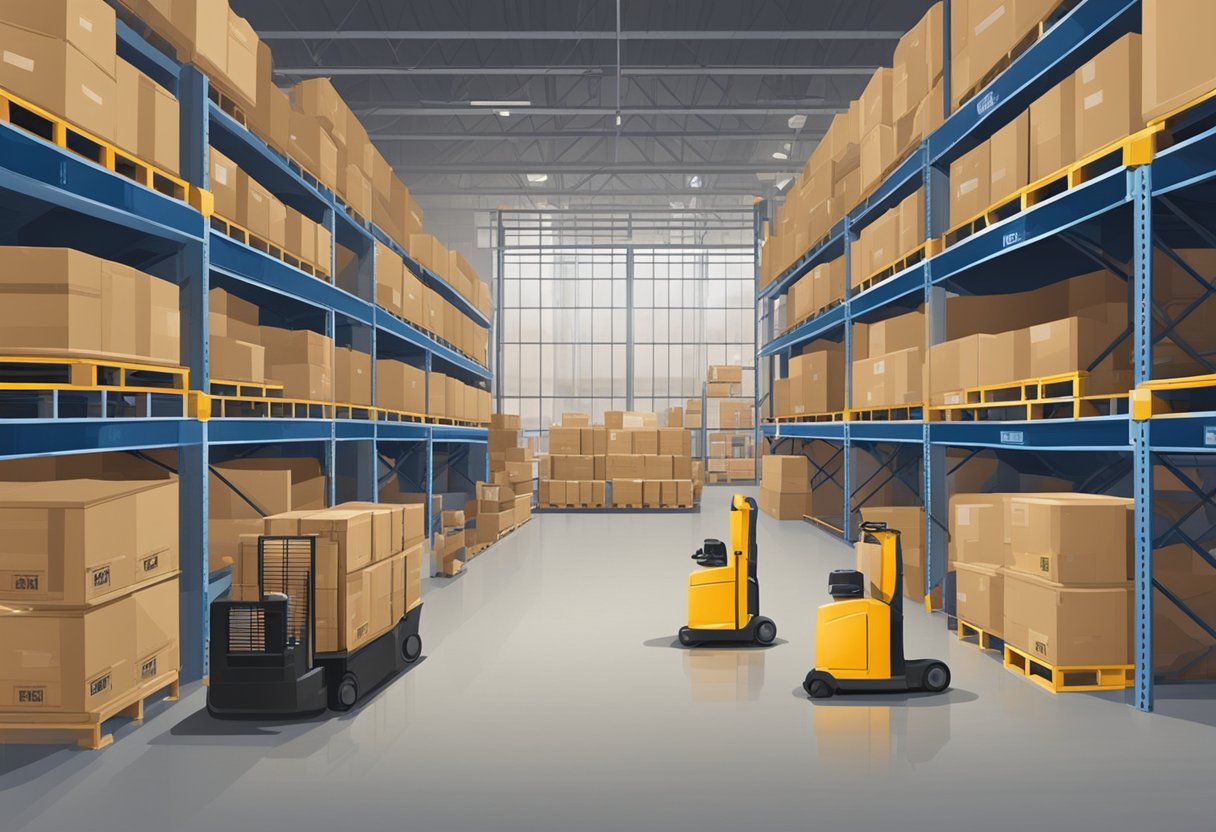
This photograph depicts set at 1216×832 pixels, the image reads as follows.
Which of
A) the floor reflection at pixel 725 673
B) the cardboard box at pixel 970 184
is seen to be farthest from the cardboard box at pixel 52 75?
the cardboard box at pixel 970 184

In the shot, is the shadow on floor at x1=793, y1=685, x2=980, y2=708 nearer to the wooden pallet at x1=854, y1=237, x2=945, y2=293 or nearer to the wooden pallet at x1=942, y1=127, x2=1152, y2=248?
the wooden pallet at x1=942, y1=127, x2=1152, y2=248

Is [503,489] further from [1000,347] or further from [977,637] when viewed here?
[1000,347]

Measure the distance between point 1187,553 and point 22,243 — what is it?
25.6 feet

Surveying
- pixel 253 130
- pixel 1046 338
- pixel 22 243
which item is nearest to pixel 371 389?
pixel 253 130

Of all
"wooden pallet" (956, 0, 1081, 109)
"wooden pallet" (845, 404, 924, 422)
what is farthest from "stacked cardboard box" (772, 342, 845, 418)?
"wooden pallet" (956, 0, 1081, 109)

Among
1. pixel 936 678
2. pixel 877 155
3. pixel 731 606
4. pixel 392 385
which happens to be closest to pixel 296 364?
pixel 392 385

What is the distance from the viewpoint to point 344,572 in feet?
16.3

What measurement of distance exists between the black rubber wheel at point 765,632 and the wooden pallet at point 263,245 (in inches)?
187

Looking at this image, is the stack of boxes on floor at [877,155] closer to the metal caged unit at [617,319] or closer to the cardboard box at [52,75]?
the cardboard box at [52,75]

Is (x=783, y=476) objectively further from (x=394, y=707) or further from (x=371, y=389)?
(x=394, y=707)

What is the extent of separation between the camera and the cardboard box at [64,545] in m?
4.11

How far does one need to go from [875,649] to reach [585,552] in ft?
22.2

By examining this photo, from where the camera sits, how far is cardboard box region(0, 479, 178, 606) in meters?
4.11

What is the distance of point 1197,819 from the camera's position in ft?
11.3
